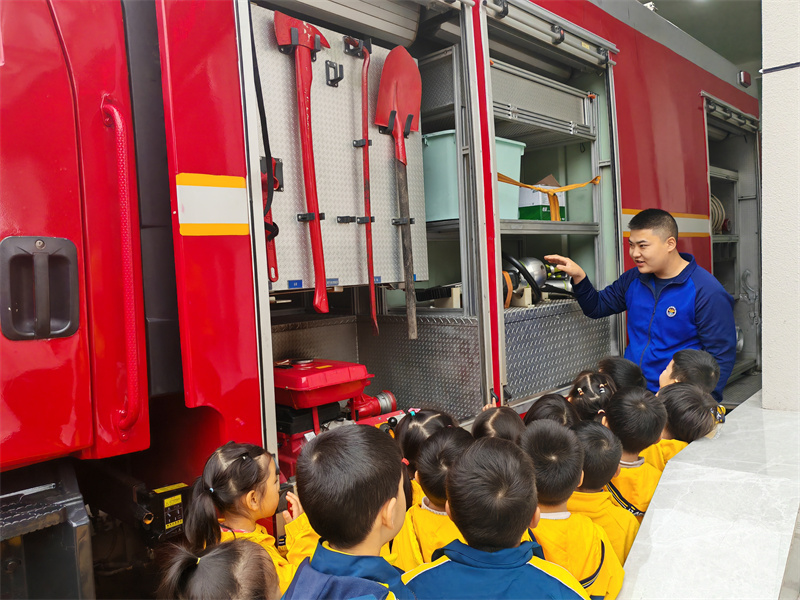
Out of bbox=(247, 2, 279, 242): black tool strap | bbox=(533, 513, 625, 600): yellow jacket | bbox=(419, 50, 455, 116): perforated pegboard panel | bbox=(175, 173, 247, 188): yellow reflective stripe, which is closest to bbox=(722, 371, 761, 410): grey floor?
bbox=(419, 50, 455, 116): perforated pegboard panel

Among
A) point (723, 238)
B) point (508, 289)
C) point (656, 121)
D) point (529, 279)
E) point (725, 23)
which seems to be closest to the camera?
point (508, 289)

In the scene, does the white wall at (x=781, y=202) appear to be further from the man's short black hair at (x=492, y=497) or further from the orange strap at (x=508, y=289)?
the man's short black hair at (x=492, y=497)

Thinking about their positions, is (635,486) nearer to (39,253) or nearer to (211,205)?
(211,205)

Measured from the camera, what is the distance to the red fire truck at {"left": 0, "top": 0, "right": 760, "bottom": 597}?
1.70 metres

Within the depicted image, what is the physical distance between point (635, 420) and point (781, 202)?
52.2 inches

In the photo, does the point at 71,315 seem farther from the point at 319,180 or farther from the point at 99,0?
the point at 319,180

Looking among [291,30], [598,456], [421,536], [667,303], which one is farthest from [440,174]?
[421,536]

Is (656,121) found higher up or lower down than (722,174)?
higher up

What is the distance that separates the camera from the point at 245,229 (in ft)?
6.81

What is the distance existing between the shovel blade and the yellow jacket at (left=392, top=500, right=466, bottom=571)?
1.79 meters

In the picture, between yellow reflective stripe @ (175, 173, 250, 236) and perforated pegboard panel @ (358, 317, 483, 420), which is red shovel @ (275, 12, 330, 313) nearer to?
yellow reflective stripe @ (175, 173, 250, 236)

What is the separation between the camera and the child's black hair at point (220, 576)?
49.8 inches

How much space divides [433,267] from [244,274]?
7.63 feet

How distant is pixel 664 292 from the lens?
3477mm
